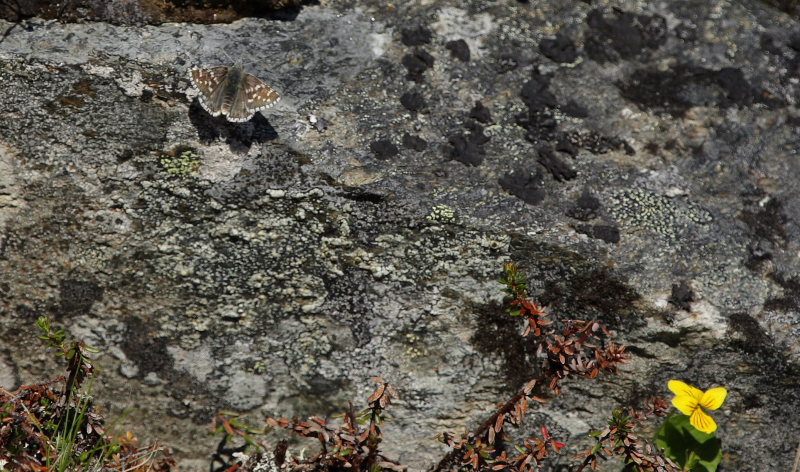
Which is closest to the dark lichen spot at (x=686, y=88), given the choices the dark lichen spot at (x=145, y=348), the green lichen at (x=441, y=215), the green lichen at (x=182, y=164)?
the green lichen at (x=441, y=215)

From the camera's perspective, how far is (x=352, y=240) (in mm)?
3578

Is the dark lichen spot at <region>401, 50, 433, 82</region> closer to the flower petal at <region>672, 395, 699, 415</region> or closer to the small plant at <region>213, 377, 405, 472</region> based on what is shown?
the small plant at <region>213, 377, 405, 472</region>

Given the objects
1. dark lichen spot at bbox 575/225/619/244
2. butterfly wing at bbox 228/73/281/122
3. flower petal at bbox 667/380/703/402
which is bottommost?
flower petal at bbox 667/380/703/402

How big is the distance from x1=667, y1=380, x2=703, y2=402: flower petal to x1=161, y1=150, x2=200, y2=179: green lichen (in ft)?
8.49

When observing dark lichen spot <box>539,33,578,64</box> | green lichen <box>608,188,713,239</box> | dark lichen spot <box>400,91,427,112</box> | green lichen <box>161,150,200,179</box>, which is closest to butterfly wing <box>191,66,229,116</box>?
green lichen <box>161,150,200,179</box>

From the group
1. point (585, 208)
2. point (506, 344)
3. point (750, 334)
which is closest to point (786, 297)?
point (750, 334)

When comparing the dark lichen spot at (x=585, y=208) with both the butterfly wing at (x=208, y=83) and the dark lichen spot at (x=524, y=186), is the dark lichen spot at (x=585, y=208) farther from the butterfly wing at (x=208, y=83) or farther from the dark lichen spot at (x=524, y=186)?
the butterfly wing at (x=208, y=83)

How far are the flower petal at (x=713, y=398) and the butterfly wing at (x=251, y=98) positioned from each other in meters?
2.55

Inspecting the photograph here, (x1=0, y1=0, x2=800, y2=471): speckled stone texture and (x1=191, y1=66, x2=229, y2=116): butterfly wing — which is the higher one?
(x1=191, y1=66, x2=229, y2=116): butterfly wing

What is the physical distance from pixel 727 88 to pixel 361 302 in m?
2.48

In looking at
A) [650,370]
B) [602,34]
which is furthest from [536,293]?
[602,34]

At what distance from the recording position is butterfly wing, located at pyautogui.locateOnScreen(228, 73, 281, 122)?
11.3ft

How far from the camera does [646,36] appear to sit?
4266mm

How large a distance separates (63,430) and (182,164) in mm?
1431
